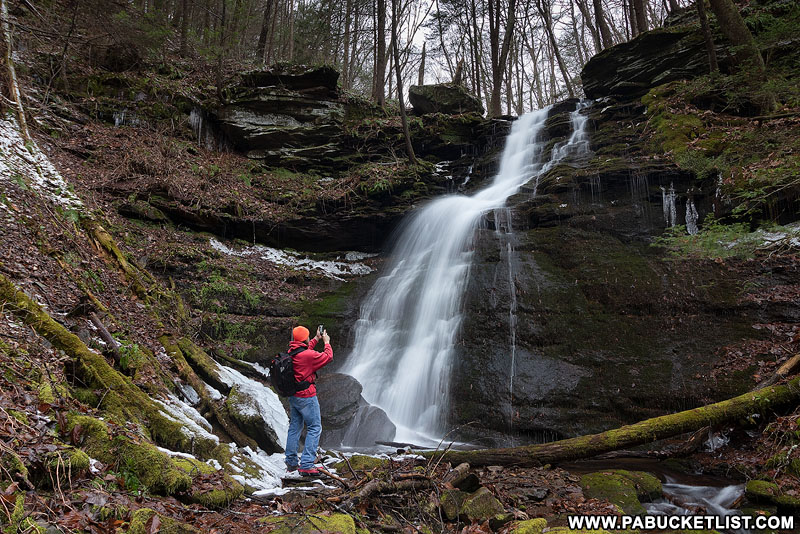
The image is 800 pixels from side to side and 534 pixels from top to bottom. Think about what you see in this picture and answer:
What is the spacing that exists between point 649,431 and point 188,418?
5899 mm

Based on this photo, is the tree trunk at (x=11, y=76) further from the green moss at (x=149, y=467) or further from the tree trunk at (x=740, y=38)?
the tree trunk at (x=740, y=38)

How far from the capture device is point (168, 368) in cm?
577

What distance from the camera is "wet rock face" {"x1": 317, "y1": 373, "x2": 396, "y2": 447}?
7133 mm

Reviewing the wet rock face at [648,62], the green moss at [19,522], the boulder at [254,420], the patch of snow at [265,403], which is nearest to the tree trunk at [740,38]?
the wet rock face at [648,62]

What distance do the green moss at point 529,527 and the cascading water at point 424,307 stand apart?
13.6ft

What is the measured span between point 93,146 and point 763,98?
57.0 ft

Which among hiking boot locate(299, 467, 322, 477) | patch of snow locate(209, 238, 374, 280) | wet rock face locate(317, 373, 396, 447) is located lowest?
wet rock face locate(317, 373, 396, 447)

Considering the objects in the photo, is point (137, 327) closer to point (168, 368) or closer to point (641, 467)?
point (168, 368)

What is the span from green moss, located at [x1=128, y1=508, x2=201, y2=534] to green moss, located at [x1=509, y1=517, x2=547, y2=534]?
2514 mm

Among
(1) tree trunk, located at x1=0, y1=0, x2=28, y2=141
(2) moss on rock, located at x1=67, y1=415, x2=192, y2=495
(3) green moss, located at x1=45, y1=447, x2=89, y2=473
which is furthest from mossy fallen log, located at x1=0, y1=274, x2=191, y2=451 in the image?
(1) tree trunk, located at x1=0, y1=0, x2=28, y2=141

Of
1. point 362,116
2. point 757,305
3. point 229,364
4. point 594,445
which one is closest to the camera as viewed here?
point 594,445

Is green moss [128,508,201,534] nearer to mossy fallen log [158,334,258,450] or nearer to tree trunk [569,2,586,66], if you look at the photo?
mossy fallen log [158,334,258,450]

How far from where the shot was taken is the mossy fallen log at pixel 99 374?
150 inches

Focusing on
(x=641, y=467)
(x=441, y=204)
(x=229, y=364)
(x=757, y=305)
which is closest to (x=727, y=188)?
(x=757, y=305)
